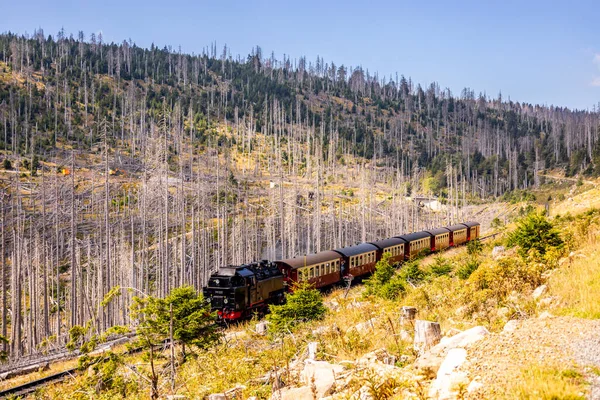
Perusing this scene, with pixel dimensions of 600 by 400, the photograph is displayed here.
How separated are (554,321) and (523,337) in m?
1.03

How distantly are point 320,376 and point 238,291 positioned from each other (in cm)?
1451

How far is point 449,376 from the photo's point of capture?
639cm

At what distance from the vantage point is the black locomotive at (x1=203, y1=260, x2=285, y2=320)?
22.4 m

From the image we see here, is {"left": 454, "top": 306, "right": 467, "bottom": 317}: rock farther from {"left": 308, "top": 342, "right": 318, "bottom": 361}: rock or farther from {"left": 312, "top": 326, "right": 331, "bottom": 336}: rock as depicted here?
{"left": 308, "top": 342, "right": 318, "bottom": 361}: rock

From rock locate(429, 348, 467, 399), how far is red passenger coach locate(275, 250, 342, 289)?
1826cm

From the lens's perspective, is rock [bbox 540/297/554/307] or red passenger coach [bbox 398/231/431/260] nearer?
rock [bbox 540/297/554/307]

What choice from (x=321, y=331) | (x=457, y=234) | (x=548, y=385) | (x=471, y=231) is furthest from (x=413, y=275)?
(x=471, y=231)

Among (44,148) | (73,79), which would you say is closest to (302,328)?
(44,148)

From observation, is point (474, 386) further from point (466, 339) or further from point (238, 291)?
point (238, 291)

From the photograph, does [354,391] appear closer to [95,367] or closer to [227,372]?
[227,372]

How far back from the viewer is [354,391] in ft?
24.6

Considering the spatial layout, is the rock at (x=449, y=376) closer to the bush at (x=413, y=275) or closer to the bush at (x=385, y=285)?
the bush at (x=385, y=285)

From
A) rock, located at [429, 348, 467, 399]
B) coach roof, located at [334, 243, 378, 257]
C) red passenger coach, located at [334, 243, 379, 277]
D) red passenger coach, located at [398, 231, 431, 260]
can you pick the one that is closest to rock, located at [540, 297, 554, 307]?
rock, located at [429, 348, 467, 399]

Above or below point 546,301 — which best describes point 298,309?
below
